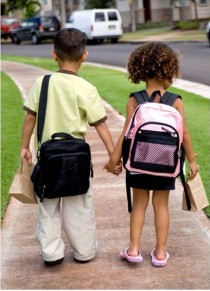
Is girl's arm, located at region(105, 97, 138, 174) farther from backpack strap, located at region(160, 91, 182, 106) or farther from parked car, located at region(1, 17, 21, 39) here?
parked car, located at region(1, 17, 21, 39)

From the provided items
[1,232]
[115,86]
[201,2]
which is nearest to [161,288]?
[1,232]

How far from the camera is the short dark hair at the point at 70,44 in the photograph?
467cm

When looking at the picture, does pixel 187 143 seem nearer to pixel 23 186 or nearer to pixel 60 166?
pixel 60 166

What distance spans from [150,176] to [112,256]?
0.75 meters

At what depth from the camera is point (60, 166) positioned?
4.57 metres

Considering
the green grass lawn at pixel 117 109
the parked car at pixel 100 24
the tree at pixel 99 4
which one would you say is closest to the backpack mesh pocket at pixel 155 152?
the green grass lawn at pixel 117 109

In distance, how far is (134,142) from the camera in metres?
4.44

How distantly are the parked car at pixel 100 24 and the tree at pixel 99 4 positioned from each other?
598 inches

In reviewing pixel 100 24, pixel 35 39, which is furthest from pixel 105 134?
pixel 35 39

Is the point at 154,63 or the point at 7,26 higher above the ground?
the point at 154,63

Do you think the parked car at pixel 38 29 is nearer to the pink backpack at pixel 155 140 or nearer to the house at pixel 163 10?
the house at pixel 163 10

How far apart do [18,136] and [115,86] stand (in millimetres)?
5875

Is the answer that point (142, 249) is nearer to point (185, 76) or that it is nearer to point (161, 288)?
point (161, 288)

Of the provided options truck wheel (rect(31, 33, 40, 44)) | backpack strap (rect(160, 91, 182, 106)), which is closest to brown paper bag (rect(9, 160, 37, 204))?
backpack strap (rect(160, 91, 182, 106))
